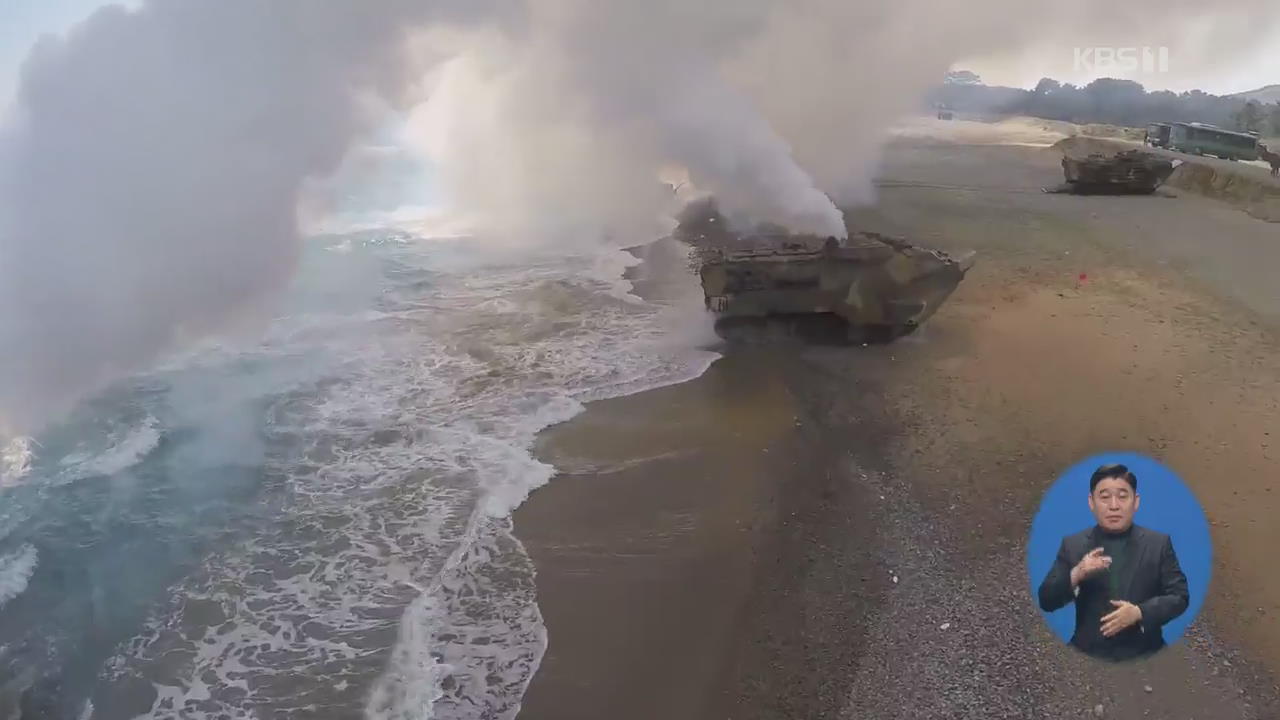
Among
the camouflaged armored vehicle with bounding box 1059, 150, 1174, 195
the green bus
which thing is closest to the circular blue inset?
the camouflaged armored vehicle with bounding box 1059, 150, 1174, 195

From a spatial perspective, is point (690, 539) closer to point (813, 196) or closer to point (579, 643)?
point (579, 643)

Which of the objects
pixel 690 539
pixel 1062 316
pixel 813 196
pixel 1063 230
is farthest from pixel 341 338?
pixel 1063 230

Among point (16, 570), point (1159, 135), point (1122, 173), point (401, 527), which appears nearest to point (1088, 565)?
point (401, 527)

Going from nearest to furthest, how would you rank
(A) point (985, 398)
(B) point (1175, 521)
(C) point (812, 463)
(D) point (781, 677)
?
1. (B) point (1175, 521)
2. (D) point (781, 677)
3. (C) point (812, 463)
4. (A) point (985, 398)

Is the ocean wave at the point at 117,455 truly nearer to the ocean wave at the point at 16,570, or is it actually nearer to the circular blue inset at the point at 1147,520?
the ocean wave at the point at 16,570

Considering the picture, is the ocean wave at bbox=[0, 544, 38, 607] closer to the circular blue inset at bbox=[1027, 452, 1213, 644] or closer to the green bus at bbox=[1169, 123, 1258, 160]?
the circular blue inset at bbox=[1027, 452, 1213, 644]
